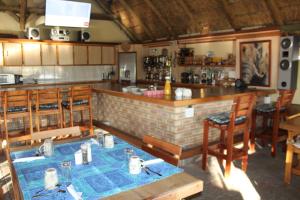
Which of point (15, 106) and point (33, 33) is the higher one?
point (33, 33)

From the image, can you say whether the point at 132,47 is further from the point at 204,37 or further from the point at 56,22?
the point at 56,22

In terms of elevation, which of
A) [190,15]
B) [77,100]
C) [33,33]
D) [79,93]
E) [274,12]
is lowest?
[77,100]

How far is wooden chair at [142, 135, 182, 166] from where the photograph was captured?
7.32 feet

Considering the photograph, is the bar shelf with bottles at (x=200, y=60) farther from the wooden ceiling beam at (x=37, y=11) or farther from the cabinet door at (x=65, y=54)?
the cabinet door at (x=65, y=54)

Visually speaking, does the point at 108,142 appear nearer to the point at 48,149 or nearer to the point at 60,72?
the point at 48,149

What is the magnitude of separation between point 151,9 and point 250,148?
483 cm

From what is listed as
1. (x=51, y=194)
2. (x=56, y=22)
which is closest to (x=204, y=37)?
(x=56, y=22)

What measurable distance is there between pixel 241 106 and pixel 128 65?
18.5 ft

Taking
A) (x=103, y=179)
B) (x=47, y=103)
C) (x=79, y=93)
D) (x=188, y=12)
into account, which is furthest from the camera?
(x=188, y=12)

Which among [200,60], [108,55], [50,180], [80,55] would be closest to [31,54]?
[80,55]

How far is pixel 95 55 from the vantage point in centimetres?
854

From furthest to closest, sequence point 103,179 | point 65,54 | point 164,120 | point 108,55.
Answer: point 108,55 < point 65,54 < point 164,120 < point 103,179

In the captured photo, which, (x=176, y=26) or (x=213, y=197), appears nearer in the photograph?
(x=213, y=197)

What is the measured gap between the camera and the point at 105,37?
9.14m
